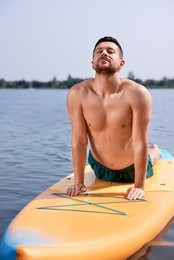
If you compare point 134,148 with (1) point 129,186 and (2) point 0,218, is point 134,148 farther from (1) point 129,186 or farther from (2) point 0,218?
(2) point 0,218

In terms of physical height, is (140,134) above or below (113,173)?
above

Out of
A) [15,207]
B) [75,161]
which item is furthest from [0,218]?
[75,161]

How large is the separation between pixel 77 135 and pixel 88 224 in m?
1.07

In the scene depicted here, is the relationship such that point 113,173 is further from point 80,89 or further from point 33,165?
point 33,165

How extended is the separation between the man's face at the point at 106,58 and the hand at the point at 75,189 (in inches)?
37.0

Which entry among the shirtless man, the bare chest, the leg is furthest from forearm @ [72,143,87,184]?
the leg

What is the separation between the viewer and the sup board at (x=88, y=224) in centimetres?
280

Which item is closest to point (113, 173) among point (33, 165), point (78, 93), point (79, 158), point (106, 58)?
point (79, 158)

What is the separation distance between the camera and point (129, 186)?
4066 mm

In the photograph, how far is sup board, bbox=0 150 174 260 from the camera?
280 cm

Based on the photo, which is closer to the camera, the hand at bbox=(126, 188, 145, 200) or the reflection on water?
the reflection on water

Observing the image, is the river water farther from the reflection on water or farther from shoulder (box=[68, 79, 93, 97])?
shoulder (box=[68, 79, 93, 97])

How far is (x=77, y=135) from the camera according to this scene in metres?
4.00

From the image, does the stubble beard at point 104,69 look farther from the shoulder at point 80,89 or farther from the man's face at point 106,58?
the shoulder at point 80,89
